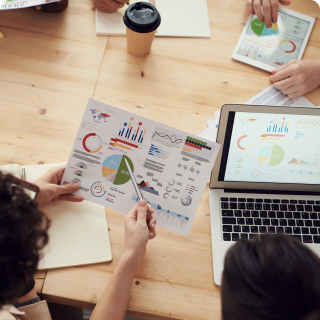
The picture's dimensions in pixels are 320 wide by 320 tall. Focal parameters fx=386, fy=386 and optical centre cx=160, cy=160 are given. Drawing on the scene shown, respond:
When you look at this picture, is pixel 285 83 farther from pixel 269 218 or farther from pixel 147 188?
pixel 147 188

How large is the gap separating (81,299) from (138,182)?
0.95ft

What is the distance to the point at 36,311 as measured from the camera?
2.61ft

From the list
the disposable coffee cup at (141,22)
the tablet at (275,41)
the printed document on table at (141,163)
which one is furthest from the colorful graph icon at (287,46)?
the printed document on table at (141,163)

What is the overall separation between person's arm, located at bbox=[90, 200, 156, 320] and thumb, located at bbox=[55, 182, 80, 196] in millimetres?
145

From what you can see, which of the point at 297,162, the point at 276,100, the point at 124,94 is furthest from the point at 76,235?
the point at 276,100

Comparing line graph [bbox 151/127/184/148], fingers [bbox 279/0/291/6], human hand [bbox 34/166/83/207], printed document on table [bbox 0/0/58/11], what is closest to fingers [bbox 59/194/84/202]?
human hand [bbox 34/166/83/207]

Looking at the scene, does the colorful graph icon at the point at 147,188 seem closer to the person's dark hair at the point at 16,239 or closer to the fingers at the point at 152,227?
the fingers at the point at 152,227

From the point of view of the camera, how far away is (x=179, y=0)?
4.23 ft

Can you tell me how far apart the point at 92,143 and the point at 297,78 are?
638 millimetres

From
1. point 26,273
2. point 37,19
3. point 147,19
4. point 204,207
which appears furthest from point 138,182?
point 37,19

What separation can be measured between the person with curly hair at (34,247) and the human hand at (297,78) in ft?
1.89

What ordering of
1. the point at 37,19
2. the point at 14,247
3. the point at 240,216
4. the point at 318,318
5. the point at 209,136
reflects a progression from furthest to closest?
the point at 37,19 < the point at 209,136 < the point at 240,216 < the point at 14,247 < the point at 318,318

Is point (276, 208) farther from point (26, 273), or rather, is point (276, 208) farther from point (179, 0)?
point (179, 0)

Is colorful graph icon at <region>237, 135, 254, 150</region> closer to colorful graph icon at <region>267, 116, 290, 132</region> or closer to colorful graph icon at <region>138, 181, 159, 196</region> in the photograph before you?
colorful graph icon at <region>267, 116, 290, 132</region>
